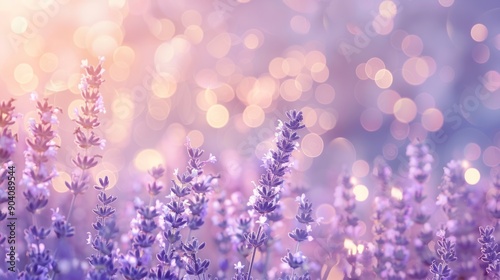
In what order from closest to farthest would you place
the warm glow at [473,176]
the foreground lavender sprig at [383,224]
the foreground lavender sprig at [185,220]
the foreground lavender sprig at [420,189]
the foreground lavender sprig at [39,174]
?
the foreground lavender sprig at [39,174] → the foreground lavender sprig at [185,220] → the foreground lavender sprig at [383,224] → the foreground lavender sprig at [420,189] → the warm glow at [473,176]

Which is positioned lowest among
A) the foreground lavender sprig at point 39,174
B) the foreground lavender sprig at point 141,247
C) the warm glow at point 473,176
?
the warm glow at point 473,176

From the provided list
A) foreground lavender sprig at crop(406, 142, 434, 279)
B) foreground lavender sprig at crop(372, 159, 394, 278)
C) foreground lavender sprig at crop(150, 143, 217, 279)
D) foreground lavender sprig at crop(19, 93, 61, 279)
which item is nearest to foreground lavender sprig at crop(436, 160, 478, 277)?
foreground lavender sprig at crop(406, 142, 434, 279)

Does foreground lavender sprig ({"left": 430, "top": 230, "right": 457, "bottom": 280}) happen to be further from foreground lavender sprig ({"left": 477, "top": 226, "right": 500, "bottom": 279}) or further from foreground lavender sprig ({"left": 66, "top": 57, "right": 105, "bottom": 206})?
foreground lavender sprig ({"left": 66, "top": 57, "right": 105, "bottom": 206})

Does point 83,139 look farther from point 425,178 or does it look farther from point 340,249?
point 425,178

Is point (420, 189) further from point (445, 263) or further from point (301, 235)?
point (301, 235)

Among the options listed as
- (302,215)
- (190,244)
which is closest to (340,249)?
(302,215)

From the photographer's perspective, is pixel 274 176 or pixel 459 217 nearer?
pixel 274 176

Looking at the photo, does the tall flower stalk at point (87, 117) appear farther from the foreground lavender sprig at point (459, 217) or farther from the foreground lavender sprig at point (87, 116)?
the foreground lavender sprig at point (459, 217)

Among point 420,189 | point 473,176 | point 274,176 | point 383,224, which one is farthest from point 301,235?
point 473,176

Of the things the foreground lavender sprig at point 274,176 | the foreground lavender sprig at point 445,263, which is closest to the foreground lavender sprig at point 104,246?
the foreground lavender sprig at point 274,176
